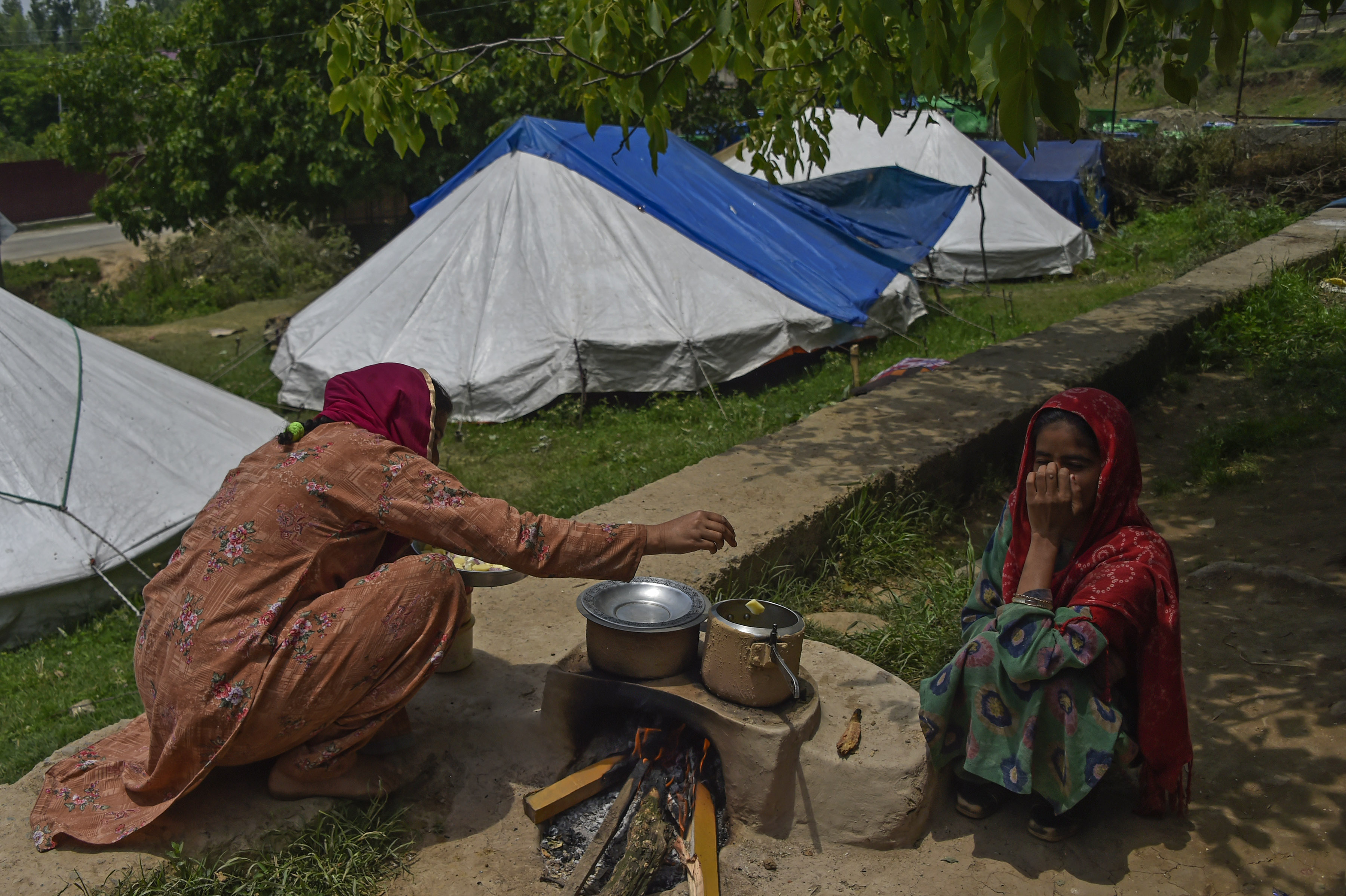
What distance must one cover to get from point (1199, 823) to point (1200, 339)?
205 inches

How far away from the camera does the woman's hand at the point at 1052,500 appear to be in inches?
93.0

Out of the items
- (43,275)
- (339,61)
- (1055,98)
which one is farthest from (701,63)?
(43,275)

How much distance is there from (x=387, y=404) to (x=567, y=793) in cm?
108

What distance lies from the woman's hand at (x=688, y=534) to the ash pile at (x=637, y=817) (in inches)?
21.6

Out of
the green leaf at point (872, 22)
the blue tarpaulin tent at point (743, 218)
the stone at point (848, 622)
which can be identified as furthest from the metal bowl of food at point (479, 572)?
the blue tarpaulin tent at point (743, 218)

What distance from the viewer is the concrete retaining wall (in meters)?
3.38

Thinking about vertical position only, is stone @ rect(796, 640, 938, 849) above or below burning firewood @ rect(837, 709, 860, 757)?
below

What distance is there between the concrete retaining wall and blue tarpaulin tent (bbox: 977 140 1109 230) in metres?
6.30

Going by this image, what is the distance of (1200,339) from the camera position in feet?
22.6

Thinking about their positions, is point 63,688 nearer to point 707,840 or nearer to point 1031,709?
point 707,840

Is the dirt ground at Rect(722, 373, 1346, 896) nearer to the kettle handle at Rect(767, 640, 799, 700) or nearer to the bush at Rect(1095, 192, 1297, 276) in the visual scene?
the kettle handle at Rect(767, 640, 799, 700)

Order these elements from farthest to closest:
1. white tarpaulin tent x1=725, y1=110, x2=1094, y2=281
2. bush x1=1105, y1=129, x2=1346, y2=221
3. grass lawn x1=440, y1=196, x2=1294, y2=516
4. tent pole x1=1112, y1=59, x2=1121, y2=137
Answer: bush x1=1105, y1=129, x2=1346, y2=221 < white tarpaulin tent x1=725, y1=110, x2=1094, y2=281 < grass lawn x1=440, y1=196, x2=1294, y2=516 < tent pole x1=1112, y1=59, x2=1121, y2=137

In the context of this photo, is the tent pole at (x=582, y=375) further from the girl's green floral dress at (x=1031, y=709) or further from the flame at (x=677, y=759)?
the girl's green floral dress at (x=1031, y=709)

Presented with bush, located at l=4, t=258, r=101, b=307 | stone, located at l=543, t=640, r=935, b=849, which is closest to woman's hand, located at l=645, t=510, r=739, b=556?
stone, located at l=543, t=640, r=935, b=849
